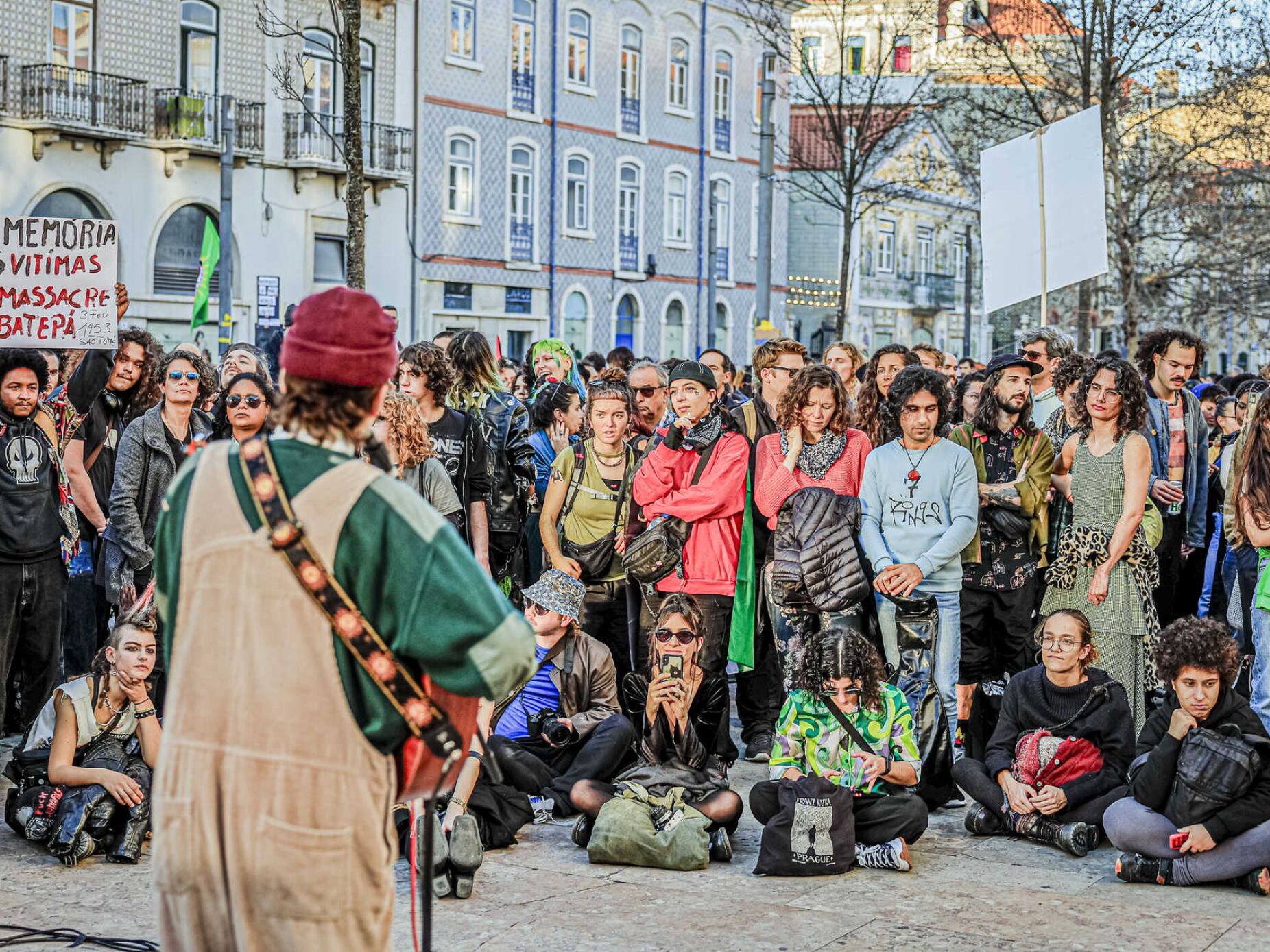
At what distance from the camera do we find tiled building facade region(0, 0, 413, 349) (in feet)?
91.5

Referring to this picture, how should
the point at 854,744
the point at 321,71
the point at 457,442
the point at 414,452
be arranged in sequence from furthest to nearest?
1. the point at 321,71
2. the point at 457,442
3. the point at 414,452
4. the point at 854,744

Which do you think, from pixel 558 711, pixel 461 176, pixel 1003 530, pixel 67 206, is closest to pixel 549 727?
pixel 558 711

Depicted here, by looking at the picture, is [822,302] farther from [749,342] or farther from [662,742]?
[662,742]

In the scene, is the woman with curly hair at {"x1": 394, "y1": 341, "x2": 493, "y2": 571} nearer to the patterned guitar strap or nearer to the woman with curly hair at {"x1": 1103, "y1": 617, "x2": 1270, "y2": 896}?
the woman with curly hair at {"x1": 1103, "y1": 617, "x2": 1270, "y2": 896}

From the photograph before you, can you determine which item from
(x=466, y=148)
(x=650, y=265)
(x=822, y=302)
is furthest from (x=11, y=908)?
(x=822, y=302)

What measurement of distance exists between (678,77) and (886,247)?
15238 mm

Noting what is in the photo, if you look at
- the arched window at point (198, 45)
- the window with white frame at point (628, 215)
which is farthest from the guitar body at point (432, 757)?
the window with white frame at point (628, 215)

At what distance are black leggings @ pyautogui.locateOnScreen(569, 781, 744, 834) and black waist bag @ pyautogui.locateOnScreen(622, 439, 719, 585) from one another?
1.41m

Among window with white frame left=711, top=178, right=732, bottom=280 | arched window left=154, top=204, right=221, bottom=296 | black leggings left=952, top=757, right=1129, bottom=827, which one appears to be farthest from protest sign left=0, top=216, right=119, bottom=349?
window with white frame left=711, top=178, right=732, bottom=280

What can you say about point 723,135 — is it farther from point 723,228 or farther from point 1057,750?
point 1057,750

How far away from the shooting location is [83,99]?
28.4m

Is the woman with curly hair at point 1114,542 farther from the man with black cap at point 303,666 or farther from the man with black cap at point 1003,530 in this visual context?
the man with black cap at point 303,666

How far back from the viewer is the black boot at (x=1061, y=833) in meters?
6.99

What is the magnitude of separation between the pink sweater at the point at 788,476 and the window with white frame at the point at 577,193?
3267cm
